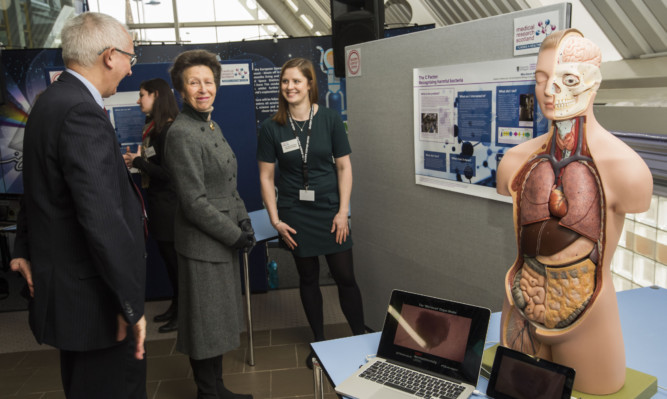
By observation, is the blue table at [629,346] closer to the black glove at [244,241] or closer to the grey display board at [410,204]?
the grey display board at [410,204]

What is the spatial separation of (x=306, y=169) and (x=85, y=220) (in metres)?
1.36

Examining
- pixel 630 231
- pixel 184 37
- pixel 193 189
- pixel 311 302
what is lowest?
pixel 311 302

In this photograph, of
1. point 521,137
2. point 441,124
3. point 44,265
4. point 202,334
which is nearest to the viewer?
point 44,265

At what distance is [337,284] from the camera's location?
111 inches

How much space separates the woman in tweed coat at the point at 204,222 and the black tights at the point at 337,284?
585mm

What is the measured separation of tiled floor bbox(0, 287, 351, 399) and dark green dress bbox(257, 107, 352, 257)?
70 cm

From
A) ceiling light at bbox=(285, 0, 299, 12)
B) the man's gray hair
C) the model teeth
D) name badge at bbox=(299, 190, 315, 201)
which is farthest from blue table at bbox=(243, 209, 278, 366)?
ceiling light at bbox=(285, 0, 299, 12)

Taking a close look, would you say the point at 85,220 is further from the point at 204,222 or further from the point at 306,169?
the point at 306,169

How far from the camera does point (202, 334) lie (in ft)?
7.29

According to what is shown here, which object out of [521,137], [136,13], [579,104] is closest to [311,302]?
[521,137]

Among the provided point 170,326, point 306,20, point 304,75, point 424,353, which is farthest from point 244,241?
point 306,20

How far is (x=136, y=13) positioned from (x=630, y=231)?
1401cm

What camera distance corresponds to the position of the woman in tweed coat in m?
2.11

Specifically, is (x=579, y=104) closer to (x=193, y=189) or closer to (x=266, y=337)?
(x=193, y=189)
